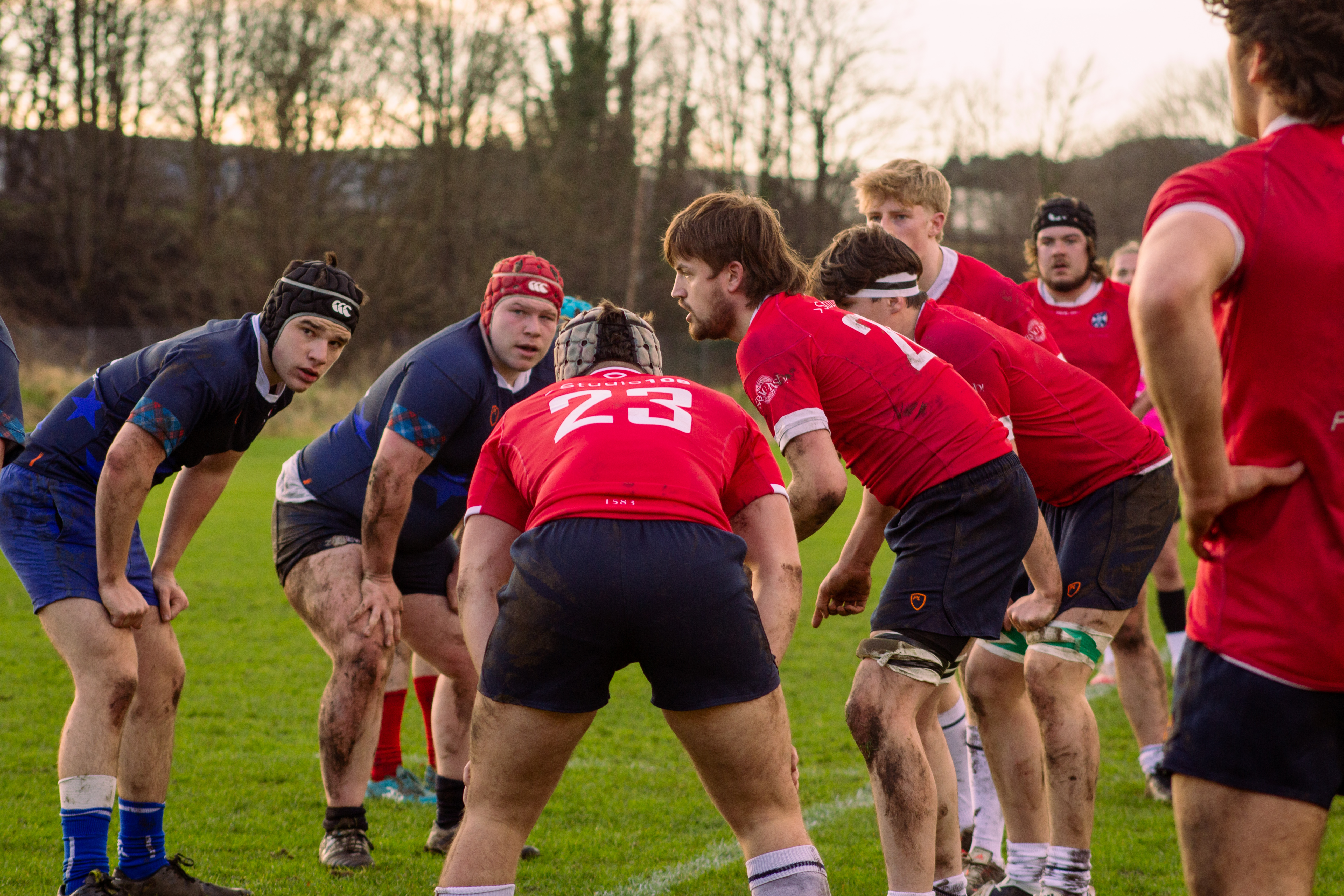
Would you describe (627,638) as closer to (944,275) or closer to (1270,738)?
(1270,738)

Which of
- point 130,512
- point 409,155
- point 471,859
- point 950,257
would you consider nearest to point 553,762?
point 471,859

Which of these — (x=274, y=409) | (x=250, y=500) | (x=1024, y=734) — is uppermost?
(x=274, y=409)

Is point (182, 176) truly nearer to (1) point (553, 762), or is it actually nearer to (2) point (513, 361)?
(2) point (513, 361)

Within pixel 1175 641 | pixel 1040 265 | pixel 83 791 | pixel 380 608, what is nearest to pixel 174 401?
pixel 380 608

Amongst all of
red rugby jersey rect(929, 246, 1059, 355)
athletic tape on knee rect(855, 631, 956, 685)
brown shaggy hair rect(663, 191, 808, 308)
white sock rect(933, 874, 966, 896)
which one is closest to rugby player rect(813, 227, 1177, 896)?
white sock rect(933, 874, 966, 896)

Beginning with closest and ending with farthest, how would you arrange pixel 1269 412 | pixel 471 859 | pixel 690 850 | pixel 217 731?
pixel 1269 412 → pixel 471 859 → pixel 690 850 → pixel 217 731

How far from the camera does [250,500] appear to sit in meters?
17.2

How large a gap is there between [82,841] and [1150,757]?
4.36 meters

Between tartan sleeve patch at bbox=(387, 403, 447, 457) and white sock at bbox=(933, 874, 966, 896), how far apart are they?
2.42 meters

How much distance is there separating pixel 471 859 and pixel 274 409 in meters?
2.30

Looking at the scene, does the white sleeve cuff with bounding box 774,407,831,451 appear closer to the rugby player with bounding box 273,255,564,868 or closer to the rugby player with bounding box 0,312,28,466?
the rugby player with bounding box 273,255,564,868

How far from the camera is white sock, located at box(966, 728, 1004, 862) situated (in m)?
4.40

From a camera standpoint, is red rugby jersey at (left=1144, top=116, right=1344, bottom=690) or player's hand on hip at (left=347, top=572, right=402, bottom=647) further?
player's hand on hip at (left=347, top=572, right=402, bottom=647)

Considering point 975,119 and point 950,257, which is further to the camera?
point 975,119
